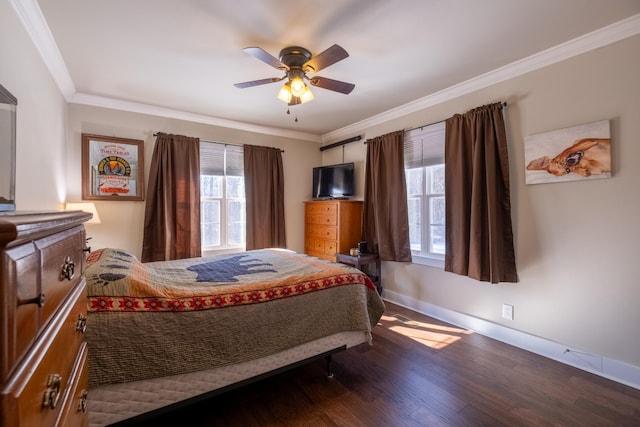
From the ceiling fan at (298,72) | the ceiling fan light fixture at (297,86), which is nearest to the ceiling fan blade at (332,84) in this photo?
the ceiling fan at (298,72)

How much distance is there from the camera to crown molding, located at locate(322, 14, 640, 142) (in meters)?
2.06

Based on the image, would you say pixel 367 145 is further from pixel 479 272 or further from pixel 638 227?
pixel 638 227

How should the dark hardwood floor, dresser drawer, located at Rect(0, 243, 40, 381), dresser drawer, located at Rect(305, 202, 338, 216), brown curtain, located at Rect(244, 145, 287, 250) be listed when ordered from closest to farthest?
dresser drawer, located at Rect(0, 243, 40, 381)
the dark hardwood floor
dresser drawer, located at Rect(305, 202, 338, 216)
brown curtain, located at Rect(244, 145, 287, 250)

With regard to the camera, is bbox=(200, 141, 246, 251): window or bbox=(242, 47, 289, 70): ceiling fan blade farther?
bbox=(200, 141, 246, 251): window

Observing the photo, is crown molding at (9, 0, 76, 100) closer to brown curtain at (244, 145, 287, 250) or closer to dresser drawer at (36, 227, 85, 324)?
dresser drawer at (36, 227, 85, 324)

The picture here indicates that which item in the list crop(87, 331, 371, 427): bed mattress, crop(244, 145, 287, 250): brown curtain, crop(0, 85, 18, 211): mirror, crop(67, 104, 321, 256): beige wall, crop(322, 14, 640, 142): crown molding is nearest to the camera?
crop(87, 331, 371, 427): bed mattress

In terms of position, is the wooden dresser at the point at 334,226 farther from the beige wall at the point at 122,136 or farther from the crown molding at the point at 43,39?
the crown molding at the point at 43,39

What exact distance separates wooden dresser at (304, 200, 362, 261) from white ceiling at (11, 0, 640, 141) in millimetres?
1567

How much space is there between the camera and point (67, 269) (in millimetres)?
787

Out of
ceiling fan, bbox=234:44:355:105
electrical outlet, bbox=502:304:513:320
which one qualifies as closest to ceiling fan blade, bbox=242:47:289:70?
ceiling fan, bbox=234:44:355:105

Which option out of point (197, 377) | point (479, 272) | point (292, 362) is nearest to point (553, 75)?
point (479, 272)

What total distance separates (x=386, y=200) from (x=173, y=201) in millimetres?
2828

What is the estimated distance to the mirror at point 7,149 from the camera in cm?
155

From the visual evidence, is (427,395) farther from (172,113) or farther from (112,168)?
(172,113)
